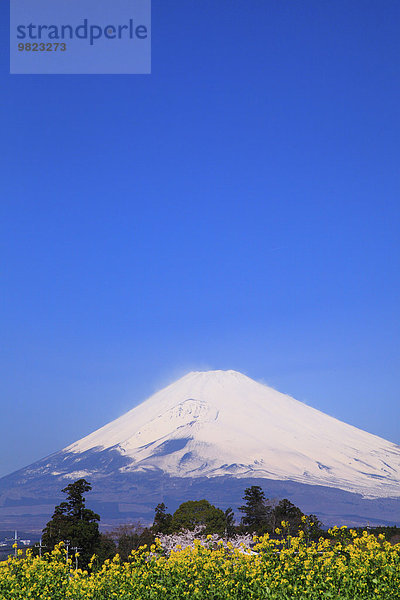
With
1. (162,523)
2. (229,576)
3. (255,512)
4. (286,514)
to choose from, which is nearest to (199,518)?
(162,523)

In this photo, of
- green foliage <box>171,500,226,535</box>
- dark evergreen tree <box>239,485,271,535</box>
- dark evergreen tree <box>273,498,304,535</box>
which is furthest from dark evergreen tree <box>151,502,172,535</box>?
dark evergreen tree <box>273,498,304,535</box>

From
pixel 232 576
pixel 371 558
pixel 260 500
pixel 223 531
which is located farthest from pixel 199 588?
pixel 260 500

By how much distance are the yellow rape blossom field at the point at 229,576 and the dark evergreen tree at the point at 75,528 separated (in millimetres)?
31242

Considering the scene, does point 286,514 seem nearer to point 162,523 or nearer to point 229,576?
point 162,523

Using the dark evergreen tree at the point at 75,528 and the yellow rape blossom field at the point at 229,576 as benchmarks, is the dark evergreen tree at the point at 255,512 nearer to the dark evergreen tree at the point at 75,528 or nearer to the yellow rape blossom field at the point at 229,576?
the dark evergreen tree at the point at 75,528

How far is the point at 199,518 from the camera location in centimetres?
5694

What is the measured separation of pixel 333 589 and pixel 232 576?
165cm

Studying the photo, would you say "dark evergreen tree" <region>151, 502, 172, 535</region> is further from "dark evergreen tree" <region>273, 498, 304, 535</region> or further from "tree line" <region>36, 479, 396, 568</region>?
"dark evergreen tree" <region>273, 498, 304, 535</region>

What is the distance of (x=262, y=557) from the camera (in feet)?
35.7

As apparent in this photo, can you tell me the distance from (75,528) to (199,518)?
17454mm

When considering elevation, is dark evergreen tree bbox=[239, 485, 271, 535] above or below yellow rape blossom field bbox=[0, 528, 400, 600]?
below

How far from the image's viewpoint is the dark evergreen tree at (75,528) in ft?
138

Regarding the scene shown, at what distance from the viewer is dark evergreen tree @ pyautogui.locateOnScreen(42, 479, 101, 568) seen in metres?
42.0

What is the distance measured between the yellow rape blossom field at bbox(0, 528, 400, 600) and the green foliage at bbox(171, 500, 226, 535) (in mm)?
44941
